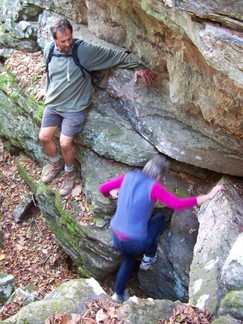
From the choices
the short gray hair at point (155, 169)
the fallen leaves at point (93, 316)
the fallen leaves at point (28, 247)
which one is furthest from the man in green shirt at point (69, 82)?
the fallen leaves at point (93, 316)

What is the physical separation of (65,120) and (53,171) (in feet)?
4.43

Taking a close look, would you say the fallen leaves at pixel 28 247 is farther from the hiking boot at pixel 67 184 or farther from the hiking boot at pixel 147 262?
the hiking boot at pixel 147 262

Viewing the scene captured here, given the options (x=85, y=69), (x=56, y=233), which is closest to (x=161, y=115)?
(x=85, y=69)

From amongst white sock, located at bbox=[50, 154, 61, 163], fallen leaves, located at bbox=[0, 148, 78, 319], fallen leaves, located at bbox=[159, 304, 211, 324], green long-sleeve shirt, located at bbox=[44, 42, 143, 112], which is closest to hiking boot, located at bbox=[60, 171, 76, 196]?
white sock, located at bbox=[50, 154, 61, 163]

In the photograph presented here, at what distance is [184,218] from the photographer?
7.88 metres

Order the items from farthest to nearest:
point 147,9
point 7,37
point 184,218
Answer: point 7,37, point 184,218, point 147,9

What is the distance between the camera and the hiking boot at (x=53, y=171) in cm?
873

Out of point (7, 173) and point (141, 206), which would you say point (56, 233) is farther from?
point (141, 206)

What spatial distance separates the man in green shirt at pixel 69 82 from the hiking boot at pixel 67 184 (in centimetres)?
47

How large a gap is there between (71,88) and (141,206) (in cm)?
261

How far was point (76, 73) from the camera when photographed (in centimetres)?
750

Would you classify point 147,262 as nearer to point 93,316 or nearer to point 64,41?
point 93,316

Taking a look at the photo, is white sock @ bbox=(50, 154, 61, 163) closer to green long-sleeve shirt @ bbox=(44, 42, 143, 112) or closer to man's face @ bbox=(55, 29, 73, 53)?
green long-sleeve shirt @ bbox=(44, 42, 143, 112)

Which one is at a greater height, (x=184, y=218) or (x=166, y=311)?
(x=166, y=311)
